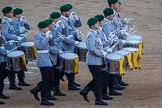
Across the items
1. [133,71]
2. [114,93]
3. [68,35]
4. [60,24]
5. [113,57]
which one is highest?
[60,24]

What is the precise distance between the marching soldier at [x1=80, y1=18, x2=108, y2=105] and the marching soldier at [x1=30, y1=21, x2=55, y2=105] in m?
0.78

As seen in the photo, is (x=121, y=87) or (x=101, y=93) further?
(x=121, y=87)

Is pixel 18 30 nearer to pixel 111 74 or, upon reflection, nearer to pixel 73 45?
pixel 73 45

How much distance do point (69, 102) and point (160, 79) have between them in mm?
2841

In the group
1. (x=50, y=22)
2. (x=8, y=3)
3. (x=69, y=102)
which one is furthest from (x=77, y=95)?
(x=8, y=3)

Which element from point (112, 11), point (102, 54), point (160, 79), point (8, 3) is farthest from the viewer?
point (8, 3)

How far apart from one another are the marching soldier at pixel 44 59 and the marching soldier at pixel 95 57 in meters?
0.78

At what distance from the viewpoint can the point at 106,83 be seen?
1536cm

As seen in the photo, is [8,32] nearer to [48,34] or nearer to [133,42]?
[48,34]

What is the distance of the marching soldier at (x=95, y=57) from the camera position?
1459 centimetres

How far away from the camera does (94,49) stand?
47.7 ft

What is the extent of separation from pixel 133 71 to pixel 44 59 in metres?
3.96

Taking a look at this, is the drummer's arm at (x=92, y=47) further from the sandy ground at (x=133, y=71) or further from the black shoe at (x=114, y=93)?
the black shoe at (x=114, y=93)

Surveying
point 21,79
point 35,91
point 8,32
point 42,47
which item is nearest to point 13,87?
point 21,79
